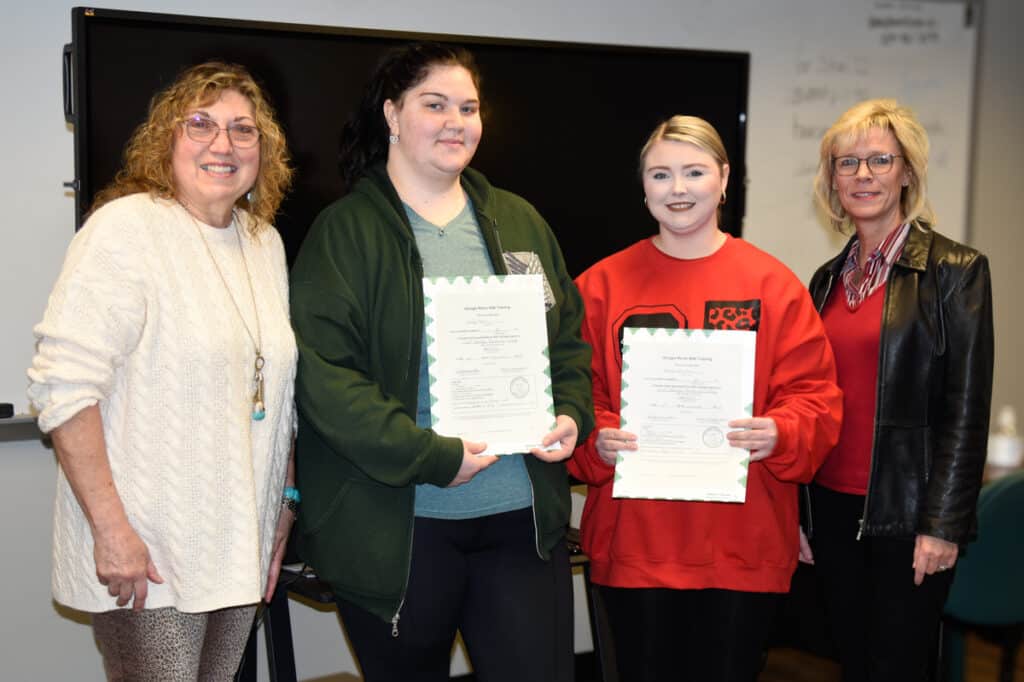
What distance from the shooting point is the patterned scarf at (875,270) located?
7.92ft

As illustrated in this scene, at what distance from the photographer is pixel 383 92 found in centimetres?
208

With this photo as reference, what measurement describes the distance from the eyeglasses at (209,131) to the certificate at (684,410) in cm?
90

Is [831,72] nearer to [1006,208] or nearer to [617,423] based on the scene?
[1006,208]

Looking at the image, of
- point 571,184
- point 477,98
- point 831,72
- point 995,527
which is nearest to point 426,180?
point 477,98

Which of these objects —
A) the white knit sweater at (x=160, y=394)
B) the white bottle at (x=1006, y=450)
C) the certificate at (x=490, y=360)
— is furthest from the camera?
the white bottle at (x=1006, y=450)

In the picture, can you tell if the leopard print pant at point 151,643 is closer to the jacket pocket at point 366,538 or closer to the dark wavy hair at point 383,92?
the jacket pocket at point 366,538

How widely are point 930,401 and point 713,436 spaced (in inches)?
21.7

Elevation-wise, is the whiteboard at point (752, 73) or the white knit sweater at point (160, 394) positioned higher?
the whiteboard at point (752, 73)

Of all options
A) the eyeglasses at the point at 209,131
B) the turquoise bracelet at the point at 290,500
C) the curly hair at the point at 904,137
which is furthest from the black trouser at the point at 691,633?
the eyeglasses at the point at 209,131

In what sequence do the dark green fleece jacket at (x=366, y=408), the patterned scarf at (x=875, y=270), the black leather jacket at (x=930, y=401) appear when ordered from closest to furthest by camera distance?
the dark green fleece jacket at (x=366, y=408) → the black leather jacket at (x=930, y=401) → the patterned scarf at (x=875, y=270)

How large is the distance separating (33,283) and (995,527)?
8.38ft

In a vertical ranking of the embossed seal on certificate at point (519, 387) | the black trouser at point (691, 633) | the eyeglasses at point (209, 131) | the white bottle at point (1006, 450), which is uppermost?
the eyeglasses at point (209, 131)

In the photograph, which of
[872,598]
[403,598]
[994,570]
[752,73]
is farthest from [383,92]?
[752,73]

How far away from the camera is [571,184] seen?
9.95 feet
